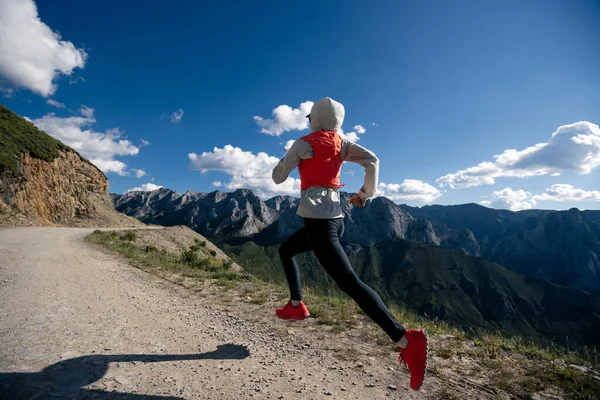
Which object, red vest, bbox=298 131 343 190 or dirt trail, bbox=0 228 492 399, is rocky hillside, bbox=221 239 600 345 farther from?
red vest, bbox=298 131 343 190

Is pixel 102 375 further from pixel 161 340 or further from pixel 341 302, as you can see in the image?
pixel 341 302

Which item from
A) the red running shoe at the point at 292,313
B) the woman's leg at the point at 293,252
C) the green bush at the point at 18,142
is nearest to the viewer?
the woman's leg at the point at 293,252

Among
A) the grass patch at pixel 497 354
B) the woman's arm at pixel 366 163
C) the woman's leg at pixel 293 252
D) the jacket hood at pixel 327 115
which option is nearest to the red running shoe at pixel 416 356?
the grass patch at pixel 497 354

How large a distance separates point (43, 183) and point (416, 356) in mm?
50006

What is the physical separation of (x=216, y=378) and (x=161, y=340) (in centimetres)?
128

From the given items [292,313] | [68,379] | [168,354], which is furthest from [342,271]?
[68,379]

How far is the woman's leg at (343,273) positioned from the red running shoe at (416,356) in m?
0.11

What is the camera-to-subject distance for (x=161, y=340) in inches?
150

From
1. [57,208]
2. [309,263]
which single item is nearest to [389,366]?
[57,208]

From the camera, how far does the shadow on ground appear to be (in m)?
2.44

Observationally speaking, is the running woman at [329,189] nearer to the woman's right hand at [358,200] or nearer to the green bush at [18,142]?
the woman's right hand at [358,200]

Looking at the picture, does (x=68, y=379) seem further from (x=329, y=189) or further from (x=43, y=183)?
(x=43, y=183)

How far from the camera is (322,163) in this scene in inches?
138

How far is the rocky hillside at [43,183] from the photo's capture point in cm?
3207
